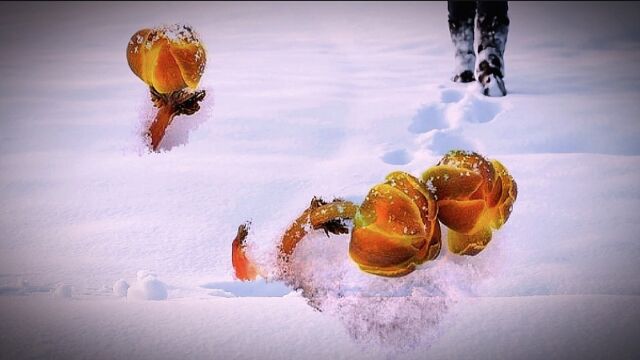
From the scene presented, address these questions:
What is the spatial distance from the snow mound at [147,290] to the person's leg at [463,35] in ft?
5.93

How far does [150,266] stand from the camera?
118 centimetres

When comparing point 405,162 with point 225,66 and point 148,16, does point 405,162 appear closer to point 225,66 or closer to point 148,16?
point 225,66

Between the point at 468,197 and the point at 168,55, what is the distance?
521mm

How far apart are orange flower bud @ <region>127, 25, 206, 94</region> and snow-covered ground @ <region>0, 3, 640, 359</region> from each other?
9 cm

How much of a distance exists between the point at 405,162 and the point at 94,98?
1.35m

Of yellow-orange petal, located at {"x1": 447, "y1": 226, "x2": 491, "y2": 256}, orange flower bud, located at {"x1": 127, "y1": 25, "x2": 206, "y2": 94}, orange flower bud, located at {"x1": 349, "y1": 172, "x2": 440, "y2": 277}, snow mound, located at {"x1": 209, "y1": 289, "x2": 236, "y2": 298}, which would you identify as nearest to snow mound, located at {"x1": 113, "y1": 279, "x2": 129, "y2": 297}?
snow mound, located at {"x1": 209, "y1": 289, "x2": 236, "y2": 298}

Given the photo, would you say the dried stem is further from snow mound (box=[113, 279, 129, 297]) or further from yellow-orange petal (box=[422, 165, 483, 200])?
yellow-orange petal (box=[422, 165, 483, 200])

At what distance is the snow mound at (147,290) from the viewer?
3.28ft

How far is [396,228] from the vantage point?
2.44 feet

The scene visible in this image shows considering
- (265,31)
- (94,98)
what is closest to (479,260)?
(94,98)

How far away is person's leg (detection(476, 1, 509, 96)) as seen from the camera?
7.39 ft

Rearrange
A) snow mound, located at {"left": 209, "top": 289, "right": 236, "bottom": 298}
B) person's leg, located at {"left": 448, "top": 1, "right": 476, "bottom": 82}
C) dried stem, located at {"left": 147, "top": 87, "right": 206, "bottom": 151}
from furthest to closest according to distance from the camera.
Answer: person's leg, located at {"left": 448, "top": 1, "right": 476, "bottom": 82}, snow mound, located at {"left": 209, "top": 289, "right": 236, "bottom": 298}, dried stem, located at {"left": 147, "top": 87, "right": 206, "bottom": 151}

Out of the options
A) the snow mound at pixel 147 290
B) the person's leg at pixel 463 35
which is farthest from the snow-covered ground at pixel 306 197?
the person's leg at pixel 463 35

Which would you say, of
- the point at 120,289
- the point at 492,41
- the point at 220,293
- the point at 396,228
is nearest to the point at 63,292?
the point at 120,289
